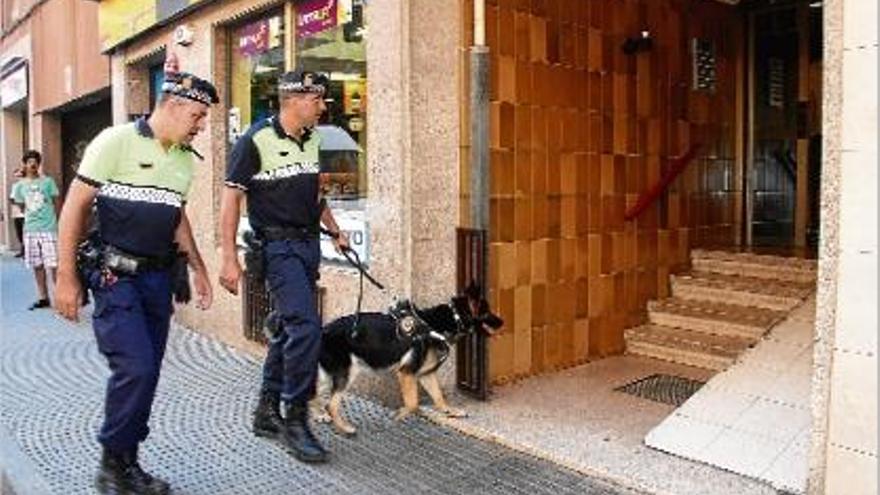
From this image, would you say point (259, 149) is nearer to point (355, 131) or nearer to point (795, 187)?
point (355, 131)

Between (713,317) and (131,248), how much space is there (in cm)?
447

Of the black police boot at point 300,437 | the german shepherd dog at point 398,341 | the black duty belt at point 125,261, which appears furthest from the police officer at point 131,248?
the german shepherd dog at point 398,341

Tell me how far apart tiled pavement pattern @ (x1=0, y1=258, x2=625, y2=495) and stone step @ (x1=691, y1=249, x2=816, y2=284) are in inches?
131

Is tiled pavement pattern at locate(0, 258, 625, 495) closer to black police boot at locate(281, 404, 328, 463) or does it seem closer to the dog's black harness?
black police boot at locate(281, 404, 328, 463)

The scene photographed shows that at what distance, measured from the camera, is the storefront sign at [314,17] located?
6302mm

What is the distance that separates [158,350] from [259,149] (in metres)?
1.15

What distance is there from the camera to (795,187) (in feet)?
28.1

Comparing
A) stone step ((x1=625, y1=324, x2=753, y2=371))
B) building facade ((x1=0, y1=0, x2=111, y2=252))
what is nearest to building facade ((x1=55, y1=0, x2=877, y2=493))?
stone step ((x1=625, y1=324, x2=753, y2=371))

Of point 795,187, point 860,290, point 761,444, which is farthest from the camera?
point 795,187

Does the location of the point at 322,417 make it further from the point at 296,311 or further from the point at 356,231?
the point at 356,231

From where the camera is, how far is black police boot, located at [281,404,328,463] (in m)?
4.45

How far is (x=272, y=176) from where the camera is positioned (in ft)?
14.8

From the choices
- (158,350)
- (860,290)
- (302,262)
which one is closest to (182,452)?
(158,350)

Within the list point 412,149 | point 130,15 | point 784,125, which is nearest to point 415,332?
point 412,149
